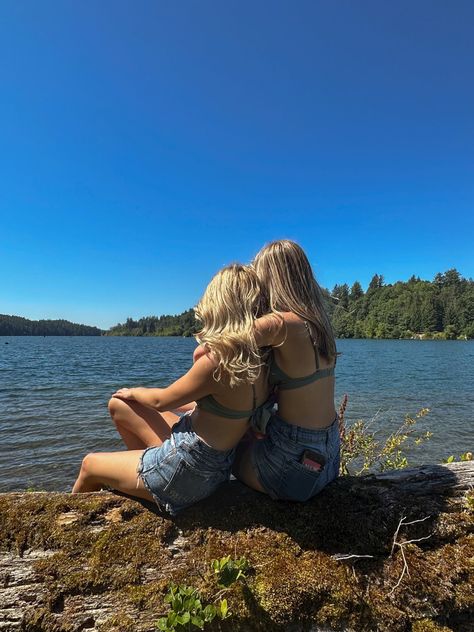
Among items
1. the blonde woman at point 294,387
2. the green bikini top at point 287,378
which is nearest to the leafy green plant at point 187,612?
the blonde woman at point 294,387

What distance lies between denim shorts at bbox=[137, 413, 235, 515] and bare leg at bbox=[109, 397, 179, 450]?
15.2 inches

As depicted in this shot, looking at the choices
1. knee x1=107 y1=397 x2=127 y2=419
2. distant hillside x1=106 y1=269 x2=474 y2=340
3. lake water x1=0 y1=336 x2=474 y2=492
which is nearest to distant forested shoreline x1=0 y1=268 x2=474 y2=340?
distant hillside x1=106 y1=269 x2=474 y2=340

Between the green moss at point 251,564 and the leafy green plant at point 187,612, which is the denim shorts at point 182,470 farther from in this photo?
the leafy green plant at point 187,612

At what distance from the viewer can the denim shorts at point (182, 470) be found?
112 inches

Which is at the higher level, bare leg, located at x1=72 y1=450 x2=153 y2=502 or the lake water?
bare leg, located at x1=72 y1=450 x2=153 y2=502

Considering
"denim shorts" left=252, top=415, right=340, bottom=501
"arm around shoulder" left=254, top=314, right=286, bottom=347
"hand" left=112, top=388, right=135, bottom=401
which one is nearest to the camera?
"arm around shoulder" left=254, top=314, right=286, bottom=347

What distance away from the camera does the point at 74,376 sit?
2709 centimetres

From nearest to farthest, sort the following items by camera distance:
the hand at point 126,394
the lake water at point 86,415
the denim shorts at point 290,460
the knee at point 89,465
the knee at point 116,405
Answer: the denim shorts at point 290,460
the knee at point 89,465
the hand at point 126,394
the knee at point 116,405
the lake water at point 86,415

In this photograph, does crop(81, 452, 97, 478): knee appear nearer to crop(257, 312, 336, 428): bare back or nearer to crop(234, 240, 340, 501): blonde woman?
crop(234, 240, 340, 501): blonde woman

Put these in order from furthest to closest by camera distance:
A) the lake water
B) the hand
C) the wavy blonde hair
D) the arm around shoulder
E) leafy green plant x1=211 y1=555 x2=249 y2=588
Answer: the lake water < the hand < the arm around shoulder < the wavy blonde hair < leafy green plant x1=211 y1=555 x2=249 y2=588

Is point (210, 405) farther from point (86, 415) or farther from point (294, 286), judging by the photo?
point (86, 415)

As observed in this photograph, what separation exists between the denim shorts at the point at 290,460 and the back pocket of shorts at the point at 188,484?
40 cm

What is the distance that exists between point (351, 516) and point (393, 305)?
13622 cm

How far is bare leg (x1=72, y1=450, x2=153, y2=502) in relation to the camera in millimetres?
2971
